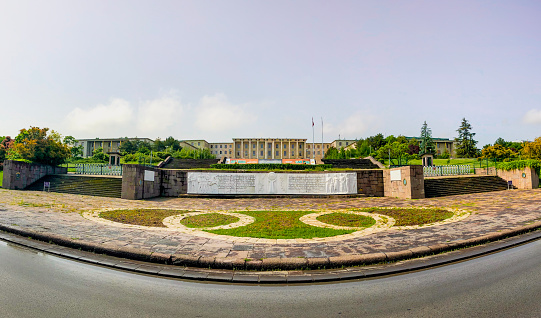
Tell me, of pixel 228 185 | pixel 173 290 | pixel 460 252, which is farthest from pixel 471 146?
pixel 173 290

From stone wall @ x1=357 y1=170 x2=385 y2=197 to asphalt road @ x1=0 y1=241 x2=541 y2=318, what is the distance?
14.6 m

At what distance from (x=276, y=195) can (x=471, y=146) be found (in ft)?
240

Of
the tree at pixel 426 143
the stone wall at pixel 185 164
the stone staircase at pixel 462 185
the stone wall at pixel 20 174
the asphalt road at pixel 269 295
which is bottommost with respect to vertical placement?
the asphalt road at pixel 269 295

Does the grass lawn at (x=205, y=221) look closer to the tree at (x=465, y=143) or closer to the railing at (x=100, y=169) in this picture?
the railing at (x=100, y=169)

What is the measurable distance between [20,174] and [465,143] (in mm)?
86089

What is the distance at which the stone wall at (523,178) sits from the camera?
18.8 m

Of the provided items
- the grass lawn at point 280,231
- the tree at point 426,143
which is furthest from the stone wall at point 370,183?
the tree at point 426,143

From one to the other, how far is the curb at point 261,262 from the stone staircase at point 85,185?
1339 cm

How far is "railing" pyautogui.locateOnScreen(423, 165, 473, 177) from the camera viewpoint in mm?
23391

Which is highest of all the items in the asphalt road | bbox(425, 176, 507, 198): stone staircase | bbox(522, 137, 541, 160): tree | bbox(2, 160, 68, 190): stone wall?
bbox(522, 137, 541, 160): tree

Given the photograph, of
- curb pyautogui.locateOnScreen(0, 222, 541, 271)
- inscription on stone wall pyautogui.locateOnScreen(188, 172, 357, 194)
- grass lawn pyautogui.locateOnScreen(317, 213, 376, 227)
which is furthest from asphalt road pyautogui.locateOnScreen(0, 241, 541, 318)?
inscription on stone wall pyautogui.locateOnScreen(188, 172, 357, 194)

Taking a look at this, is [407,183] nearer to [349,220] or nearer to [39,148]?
[349,220]

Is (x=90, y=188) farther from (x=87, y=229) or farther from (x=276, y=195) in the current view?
(x=87, y=229)

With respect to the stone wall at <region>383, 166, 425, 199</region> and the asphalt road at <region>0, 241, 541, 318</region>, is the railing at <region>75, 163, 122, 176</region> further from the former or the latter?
the stone wall at <region>383, 166, 425, 199</region>
